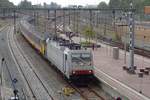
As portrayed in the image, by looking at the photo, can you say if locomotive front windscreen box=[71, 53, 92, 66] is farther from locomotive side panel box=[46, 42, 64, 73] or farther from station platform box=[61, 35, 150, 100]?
locomotive side panel box=[46, 42, 64, 73]

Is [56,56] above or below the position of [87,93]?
above

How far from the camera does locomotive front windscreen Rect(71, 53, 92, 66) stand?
31.7 meters

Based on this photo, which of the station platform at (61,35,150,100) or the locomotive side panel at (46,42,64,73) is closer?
the station platform at (61,35,150,100)

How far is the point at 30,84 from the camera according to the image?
111ft

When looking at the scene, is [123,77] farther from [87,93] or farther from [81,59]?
[87,93]

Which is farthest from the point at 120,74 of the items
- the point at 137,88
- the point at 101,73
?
the point at 137,88

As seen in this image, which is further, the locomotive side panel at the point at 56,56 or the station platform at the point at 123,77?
the locomotive side panel at the point at 56,56

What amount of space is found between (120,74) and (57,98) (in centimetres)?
857

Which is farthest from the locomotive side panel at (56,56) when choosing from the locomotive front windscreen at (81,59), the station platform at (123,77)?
the station platform at (123,77)

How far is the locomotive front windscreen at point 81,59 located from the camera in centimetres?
3167

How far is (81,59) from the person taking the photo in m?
32.0

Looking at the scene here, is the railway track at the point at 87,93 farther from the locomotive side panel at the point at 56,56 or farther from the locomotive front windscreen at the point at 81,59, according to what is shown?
the locomotive side panel at the point at 56,56

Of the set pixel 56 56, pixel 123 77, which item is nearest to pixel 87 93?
pixel 123 77

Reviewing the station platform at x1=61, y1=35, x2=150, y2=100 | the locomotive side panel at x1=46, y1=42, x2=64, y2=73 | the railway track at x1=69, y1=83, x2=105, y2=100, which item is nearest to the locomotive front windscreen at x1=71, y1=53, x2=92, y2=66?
the railway track at x1=69, y1=83, x2=105, y2=100
